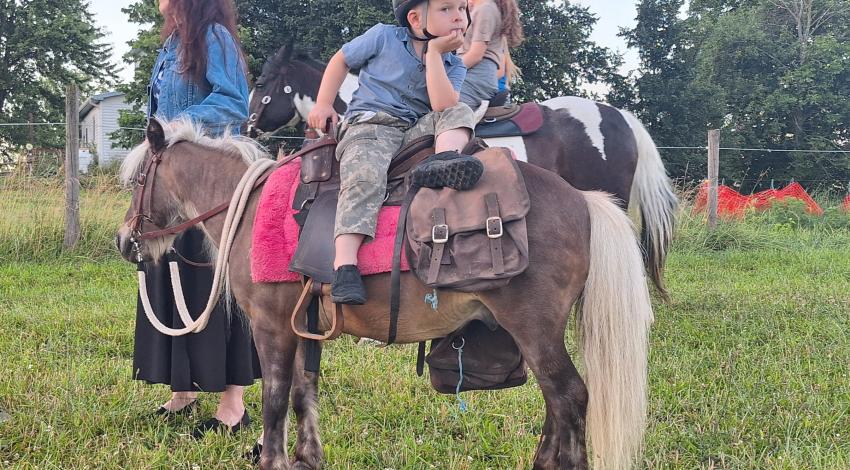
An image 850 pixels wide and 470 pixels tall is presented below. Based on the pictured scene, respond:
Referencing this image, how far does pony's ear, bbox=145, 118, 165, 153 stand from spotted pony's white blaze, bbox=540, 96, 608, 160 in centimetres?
324

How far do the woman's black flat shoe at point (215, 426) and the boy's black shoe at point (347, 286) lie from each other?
55.6 inches

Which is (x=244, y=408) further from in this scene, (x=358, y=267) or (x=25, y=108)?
(x=25, y=108)

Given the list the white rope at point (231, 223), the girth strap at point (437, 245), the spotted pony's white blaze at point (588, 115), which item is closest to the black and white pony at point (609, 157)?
the spotted pony's white blaze at point (588, 115)

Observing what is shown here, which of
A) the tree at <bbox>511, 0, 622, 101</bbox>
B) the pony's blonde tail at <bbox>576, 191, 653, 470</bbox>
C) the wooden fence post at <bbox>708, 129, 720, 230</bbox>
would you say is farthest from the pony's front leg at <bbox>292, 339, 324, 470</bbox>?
the tree at <bbox>511, 0, 622, 101</bbox>

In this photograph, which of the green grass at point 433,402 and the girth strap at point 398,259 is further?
the green grass at point 433,402

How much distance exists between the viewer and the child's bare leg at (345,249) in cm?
232

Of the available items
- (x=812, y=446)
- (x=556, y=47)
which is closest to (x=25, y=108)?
(x=556, y=47)

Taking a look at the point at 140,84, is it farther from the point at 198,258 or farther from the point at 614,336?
the point at 614,336

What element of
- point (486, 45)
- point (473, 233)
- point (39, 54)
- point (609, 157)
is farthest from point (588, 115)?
point (39, 54)

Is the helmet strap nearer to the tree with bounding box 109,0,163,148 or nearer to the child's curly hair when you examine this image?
the child's curly hair

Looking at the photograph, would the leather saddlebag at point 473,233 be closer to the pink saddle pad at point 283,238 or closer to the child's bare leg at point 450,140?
the pink saddle pad at point 283,238

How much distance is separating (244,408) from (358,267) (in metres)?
1.57

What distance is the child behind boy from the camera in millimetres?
2355

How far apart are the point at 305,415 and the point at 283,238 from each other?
35.4 inches
